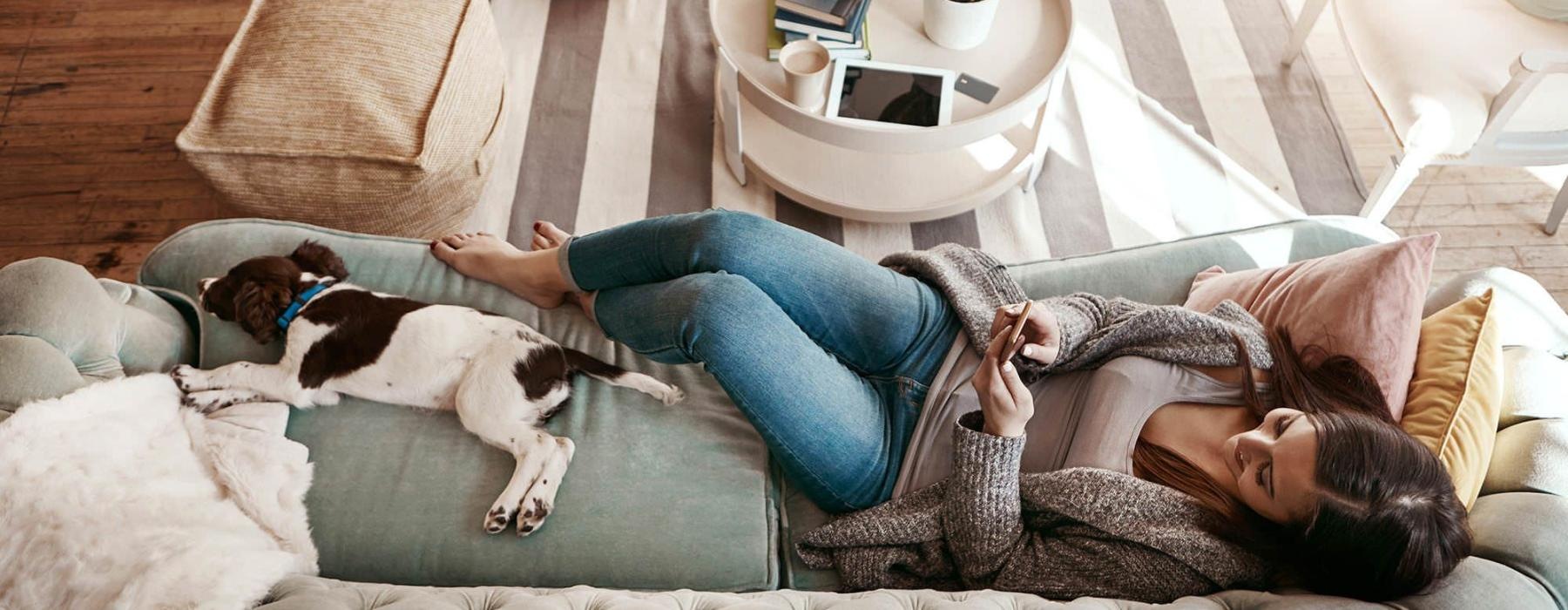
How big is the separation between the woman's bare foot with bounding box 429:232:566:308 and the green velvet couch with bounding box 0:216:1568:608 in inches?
2.3

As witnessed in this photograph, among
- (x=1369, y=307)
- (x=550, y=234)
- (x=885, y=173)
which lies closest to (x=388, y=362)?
(x=550, y=234)

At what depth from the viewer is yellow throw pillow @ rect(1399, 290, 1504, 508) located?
1.28 metres

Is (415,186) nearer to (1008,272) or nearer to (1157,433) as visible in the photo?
(1008,272)

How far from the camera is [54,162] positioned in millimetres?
2379

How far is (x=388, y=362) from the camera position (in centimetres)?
156

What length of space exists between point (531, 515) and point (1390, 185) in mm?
1903

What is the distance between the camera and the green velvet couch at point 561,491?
125 centimetres

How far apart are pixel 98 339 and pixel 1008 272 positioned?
1.53 metres

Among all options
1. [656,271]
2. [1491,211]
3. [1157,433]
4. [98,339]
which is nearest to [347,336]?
[98,339]

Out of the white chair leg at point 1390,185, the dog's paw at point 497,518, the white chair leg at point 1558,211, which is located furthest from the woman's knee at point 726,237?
the white chair leg at point 1558,211

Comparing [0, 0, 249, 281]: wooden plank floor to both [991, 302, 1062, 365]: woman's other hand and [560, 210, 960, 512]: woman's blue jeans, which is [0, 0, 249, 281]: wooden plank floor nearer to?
[560, 210, 960, 512]: woman's blue jeans

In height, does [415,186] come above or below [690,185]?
above

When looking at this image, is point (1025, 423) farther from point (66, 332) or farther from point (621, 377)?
point (66, 332)

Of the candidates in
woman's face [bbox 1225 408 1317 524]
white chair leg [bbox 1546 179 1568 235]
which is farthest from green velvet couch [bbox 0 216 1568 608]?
white chair leg [bbox 1546 179 1568 235]
